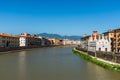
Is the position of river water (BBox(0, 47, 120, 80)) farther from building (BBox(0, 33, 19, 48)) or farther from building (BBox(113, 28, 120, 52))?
building (BBox(0, 33, 19, 48))

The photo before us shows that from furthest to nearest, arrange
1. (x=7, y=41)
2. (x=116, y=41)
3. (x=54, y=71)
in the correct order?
(x=7, y=41), (x=116, y=41), (x=54, y=71)

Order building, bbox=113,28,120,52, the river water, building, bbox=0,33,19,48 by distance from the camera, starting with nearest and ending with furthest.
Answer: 1. the river water
2. building, bbox=113,28,120,52
3. building, bbox=0,33,19,48

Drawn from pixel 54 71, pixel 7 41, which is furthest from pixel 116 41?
pixel 7 41

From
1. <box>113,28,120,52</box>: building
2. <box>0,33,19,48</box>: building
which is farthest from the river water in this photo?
<box>0,33,19,48</box>: building

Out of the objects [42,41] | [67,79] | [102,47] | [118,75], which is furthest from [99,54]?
[42,41]

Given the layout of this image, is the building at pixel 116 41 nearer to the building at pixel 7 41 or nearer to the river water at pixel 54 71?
the river water at pixel 54 71

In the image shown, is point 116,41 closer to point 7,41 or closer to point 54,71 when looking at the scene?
point 54,71

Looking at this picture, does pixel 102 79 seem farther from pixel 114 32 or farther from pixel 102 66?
pixel 114 32

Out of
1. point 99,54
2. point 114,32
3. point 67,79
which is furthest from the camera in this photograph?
point 114,32

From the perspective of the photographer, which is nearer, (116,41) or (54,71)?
(54,71)

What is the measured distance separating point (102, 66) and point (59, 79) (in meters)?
11.6

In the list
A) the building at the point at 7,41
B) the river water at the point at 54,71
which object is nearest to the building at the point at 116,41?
the river water at the point at 54,71

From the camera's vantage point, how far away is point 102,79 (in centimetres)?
2523

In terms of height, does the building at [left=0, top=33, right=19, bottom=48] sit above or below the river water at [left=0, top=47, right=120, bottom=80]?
above
